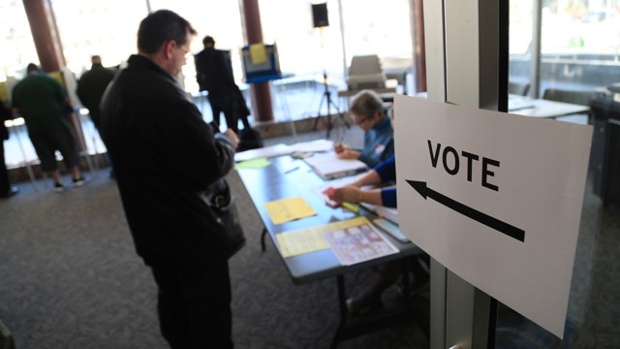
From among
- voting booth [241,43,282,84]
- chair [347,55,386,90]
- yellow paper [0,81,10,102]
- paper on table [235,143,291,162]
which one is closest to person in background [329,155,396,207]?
paper on table [235,143,291,162]

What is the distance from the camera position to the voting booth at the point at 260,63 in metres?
5.94

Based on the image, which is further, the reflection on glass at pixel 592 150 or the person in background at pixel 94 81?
the person in background at pixel 94 81

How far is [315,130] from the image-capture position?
703cm

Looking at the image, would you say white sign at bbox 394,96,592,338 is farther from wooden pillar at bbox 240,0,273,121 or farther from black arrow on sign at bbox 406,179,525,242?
wooden pillar at bbox 240,0,273,121

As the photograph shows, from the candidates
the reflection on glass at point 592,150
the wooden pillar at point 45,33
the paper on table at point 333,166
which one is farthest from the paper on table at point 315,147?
the wooden pillar at point 45,33

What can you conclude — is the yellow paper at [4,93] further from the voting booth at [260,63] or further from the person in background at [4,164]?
the voting booth at [260,63]

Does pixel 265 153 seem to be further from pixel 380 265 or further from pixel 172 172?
pixel 172 172

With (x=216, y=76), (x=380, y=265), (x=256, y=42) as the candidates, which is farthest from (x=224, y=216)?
(x=256, y=42)

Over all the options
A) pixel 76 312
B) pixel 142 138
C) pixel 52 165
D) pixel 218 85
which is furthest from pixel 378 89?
pixel 142 138

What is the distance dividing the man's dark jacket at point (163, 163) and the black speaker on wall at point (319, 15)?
4696mm

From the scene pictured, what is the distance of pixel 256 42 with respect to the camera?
21.3ft

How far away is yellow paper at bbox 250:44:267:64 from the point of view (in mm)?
5914

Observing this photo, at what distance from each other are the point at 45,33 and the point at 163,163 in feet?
18.3

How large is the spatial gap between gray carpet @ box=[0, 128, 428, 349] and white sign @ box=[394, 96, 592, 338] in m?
1.85
